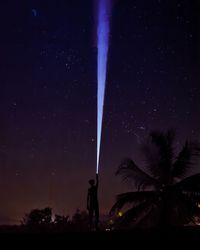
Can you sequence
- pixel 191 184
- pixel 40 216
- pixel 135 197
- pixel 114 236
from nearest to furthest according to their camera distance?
pixel 114 236 → pixel 191 184 → pixel 135 197 → pixel 40 216

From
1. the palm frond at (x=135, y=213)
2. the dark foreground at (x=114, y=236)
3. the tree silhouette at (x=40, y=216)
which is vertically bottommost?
the tree silhouette at (x=40, y=216)

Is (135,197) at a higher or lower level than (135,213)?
higher

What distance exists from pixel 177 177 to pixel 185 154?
4.82ft

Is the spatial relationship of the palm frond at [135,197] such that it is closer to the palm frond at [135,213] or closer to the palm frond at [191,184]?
the palm frond at [135,213]

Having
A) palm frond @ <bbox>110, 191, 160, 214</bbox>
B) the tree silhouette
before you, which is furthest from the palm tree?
the tree silhouette

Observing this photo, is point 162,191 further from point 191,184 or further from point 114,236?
point 114,236

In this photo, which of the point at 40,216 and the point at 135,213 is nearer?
the point at 135,213

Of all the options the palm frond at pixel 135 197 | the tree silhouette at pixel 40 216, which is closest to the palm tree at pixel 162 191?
the palm frond at pixel 135 197

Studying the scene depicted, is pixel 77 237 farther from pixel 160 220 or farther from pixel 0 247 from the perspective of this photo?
pixel 160 220

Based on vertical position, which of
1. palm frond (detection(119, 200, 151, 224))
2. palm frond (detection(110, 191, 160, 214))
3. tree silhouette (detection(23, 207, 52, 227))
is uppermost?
palm frond (detection(110, 191, 160, 214))

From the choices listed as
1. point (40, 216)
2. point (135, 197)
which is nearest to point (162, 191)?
point (135, 197)

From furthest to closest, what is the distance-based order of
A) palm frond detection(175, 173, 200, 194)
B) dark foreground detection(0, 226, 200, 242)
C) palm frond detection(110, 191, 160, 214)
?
palm frond detection(110, 191, 160, 214) → palm frond detection(175, 173, 200, 194) → dark foreground detection(0, 226, 200, 242)

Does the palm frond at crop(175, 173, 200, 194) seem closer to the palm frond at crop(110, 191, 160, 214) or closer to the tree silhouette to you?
the palm frond at crop(110, 191, 160, 214)

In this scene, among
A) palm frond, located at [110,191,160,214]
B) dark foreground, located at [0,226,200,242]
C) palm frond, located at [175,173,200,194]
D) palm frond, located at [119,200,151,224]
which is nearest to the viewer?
dark foreground, located at [0,226,200,242]
